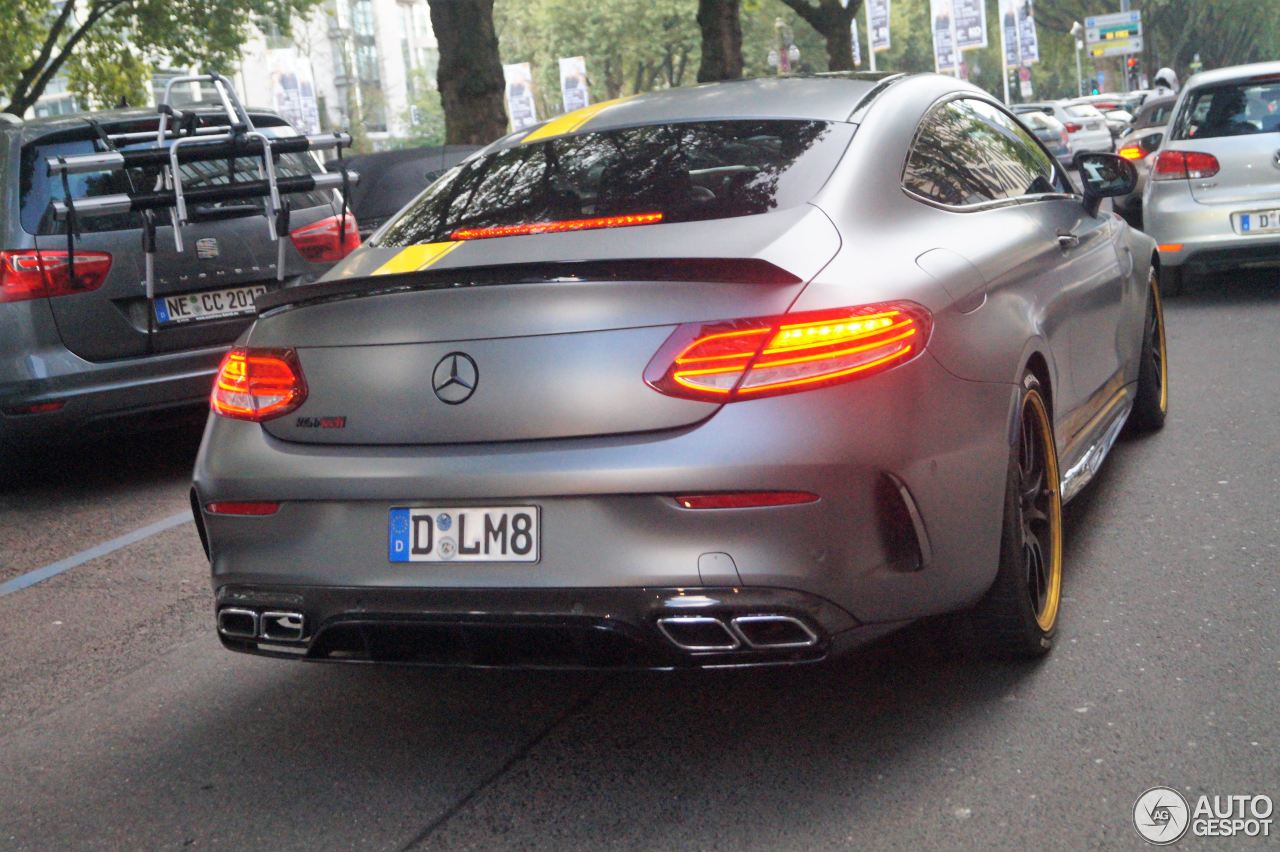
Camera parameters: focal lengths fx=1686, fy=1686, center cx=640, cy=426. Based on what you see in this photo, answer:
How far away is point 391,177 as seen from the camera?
39.2 feet

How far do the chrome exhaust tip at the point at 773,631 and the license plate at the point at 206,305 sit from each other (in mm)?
4934

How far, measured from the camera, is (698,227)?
3760mm

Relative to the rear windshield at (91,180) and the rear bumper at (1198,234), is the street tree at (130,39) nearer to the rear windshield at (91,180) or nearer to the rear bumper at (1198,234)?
the rear bumper at (1198,234)

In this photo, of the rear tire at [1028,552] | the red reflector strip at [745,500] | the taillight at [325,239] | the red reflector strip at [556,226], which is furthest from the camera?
the taillight at [325,239]

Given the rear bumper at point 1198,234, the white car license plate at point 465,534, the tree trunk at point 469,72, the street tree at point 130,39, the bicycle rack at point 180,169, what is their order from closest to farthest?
the white car license plate at point 465,534 → the bicycle rack at point 180,169 → the rear bumper at point 1198,234 → the tree trunk at point 469,72 → the street tree at point 130,39

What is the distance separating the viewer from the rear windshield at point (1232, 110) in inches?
452

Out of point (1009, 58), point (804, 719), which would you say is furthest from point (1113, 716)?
point (1009, 58)

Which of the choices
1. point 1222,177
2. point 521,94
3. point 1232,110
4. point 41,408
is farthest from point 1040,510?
point 521,94

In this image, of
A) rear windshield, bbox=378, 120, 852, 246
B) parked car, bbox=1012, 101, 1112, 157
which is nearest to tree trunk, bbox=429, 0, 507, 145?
rear windshield, bbox=378, 120, 852, 246

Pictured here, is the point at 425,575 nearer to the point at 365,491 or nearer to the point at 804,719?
the point at 365,491

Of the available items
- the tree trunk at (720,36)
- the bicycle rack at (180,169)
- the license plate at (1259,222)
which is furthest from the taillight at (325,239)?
the tree trunk at (720,36)

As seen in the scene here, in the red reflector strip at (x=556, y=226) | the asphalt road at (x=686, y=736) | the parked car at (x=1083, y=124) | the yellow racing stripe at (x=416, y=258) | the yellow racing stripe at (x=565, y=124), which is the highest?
the yellow racing stripe at (x=565, y=124)

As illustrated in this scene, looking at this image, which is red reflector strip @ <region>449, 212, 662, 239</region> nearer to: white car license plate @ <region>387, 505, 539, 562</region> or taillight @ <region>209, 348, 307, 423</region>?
taillight @ <region>209, 348, 307, 423</region>

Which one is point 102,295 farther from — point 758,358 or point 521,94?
point 521,94
